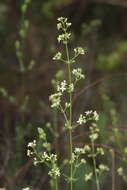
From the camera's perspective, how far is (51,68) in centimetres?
507

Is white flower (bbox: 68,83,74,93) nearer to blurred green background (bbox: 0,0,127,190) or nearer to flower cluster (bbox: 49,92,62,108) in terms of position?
flower cluster (bbox: 49,92,62,108)

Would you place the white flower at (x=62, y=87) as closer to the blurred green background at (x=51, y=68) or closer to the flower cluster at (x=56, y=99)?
the flower cluster at (x=56, y=99)

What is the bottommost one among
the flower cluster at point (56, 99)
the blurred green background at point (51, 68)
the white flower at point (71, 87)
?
the flower cluster at point (56, 99)

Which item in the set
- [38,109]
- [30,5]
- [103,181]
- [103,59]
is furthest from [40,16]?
[103,181]

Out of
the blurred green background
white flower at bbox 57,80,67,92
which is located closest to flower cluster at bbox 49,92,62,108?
white flower at bbox 57,80,67,92

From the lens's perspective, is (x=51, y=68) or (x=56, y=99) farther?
(x=51, y=68)

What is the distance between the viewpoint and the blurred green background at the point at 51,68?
3.85 metres

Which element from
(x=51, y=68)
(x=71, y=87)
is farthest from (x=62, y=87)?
(x=51, y=68)

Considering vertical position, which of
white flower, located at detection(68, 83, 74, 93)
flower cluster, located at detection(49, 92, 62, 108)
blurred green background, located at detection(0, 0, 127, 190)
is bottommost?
flower cluster, located at detection(49, 92, 62, 108)

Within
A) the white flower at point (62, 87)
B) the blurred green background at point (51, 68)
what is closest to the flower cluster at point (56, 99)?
the white flower at point (62, 87)

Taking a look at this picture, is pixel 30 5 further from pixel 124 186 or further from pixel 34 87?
pixel 124 186

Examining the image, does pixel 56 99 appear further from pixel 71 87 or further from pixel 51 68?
pixel 51 68

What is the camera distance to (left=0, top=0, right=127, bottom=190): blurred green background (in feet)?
12.6

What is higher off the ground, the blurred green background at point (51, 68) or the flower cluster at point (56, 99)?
the blurred green background at point (51, 68)
